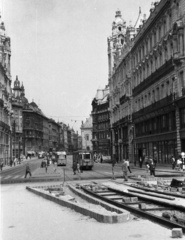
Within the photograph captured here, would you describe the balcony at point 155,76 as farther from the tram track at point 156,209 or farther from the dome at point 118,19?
the dome at point 118,19

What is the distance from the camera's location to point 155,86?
52.6m

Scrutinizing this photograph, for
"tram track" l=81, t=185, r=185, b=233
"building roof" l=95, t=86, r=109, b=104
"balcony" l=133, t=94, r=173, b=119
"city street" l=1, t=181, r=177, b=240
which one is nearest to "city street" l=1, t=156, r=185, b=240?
"city street" l=1, t=181, r=177, b=240

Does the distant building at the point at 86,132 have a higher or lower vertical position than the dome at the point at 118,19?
lower

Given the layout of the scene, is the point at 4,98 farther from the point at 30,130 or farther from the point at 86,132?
the point at 86,132

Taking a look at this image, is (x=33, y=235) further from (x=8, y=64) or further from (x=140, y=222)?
(x=8, y=64)

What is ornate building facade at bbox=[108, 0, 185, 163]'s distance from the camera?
43312 mm

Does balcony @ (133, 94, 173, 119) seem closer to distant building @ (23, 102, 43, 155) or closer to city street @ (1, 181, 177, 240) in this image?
city street @ (1, 181, 177, 240)

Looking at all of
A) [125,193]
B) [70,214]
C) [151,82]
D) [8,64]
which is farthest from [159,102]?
[8,64]

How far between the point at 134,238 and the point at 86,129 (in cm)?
14773

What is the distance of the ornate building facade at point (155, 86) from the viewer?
43312 millimetres

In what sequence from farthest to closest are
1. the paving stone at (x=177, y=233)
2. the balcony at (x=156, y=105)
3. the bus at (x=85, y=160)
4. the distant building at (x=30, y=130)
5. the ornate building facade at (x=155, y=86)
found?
1. the distant building at (x=30, y=130)
2. the bus at (x=85, y=160)
3. the balcony at (x=156, y=105)
4. the ornate building facade at (x=155, y=86)
5. the paving stone at (x=177, y=233)

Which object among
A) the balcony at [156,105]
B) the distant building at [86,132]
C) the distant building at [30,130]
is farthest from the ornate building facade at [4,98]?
the distant building at [86,132]

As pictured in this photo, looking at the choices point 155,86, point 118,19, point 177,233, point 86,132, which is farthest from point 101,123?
point 177,233

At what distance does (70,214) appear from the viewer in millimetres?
14000
